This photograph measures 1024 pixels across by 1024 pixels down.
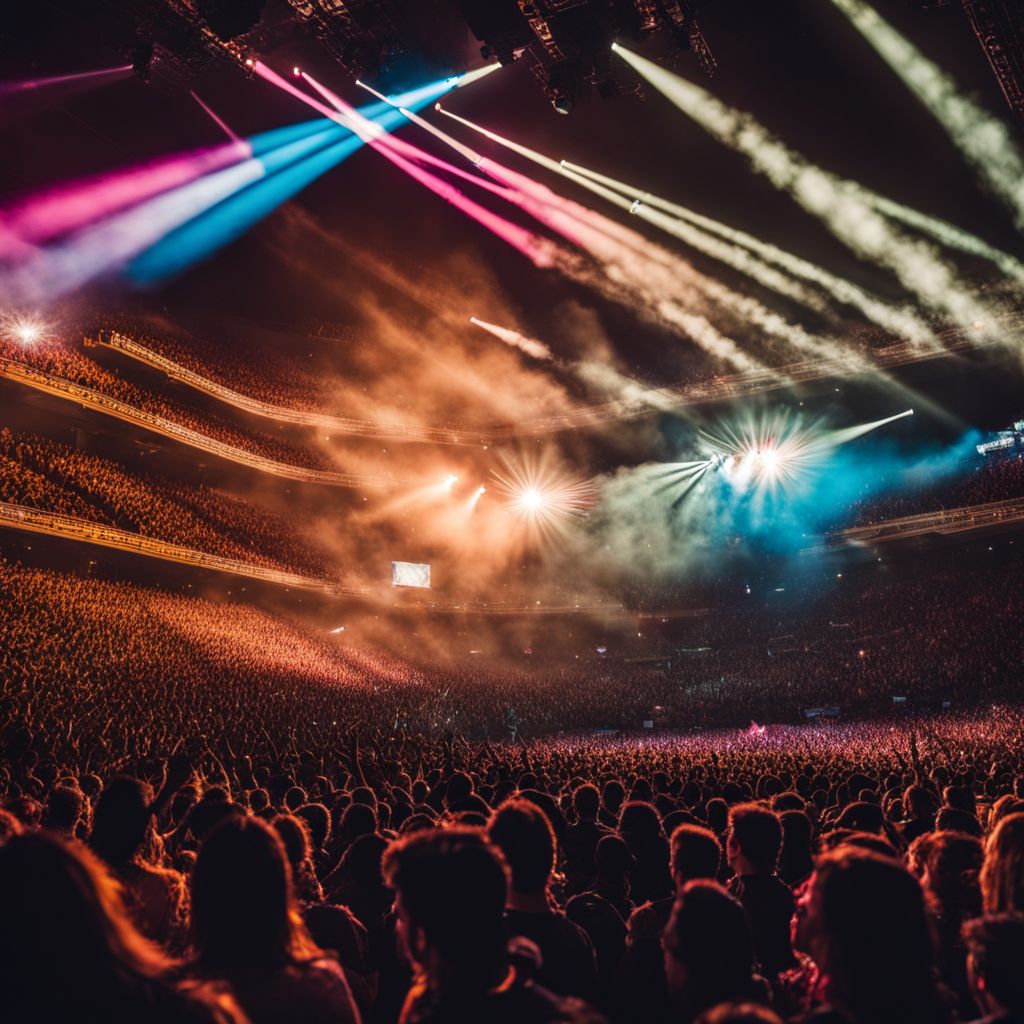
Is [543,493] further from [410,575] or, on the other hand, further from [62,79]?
[62,79]

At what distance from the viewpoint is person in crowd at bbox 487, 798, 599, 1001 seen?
111 inches

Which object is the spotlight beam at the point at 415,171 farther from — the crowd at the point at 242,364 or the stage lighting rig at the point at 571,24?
the stage lighting rig at the point at 571,24

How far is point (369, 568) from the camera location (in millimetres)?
39781

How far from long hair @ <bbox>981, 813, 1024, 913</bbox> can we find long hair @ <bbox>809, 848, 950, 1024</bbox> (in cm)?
84

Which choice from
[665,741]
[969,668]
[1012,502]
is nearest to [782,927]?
[665,741]

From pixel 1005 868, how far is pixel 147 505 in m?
31.4

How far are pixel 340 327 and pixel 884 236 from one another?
96.8 ft

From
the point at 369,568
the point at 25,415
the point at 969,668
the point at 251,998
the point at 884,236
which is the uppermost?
the point at 884,236

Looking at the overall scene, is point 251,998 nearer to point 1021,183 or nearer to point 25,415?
point 1021,183

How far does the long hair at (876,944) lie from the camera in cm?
184

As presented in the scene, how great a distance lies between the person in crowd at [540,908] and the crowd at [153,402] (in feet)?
87.6

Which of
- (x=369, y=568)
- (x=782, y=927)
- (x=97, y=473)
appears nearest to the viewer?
(x=782, y=927)

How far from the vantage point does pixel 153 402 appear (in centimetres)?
3080

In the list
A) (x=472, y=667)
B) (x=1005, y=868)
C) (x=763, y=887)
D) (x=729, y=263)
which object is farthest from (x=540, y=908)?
(x=472, y=667)
